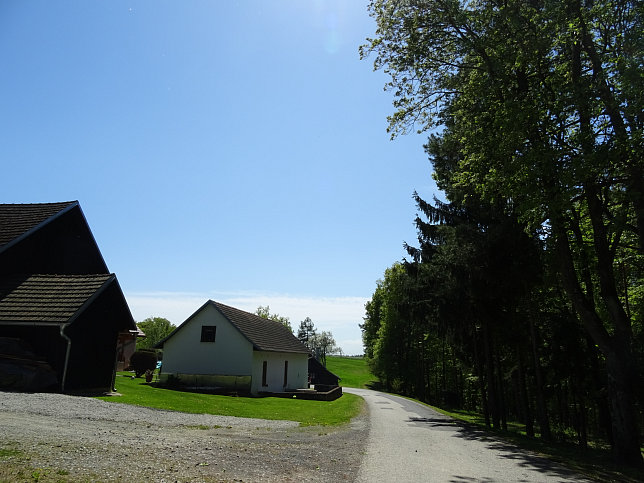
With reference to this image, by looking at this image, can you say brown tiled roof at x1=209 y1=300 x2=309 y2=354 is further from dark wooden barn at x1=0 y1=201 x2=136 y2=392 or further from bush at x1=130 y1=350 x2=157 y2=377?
dark wooden barn at x1=0 y1=201 x2=136 y2=392

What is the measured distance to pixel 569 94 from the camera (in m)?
13.7

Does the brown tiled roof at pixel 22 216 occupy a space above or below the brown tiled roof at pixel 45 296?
above

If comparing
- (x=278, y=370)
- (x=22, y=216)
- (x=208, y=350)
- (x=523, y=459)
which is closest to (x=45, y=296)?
(x=22, y=216)

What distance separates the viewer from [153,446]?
875 centimetres

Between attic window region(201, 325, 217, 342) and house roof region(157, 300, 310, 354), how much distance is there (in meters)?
1.42

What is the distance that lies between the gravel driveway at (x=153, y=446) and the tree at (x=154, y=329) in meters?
77.3

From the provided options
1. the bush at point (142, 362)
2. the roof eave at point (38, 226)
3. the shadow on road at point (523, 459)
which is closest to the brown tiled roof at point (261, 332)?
the bush at point (142, 362)

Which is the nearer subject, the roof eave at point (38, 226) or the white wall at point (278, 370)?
the roof eave at point (38, 226)

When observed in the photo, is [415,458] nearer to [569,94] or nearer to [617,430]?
[617,430]

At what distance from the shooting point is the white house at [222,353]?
31.6 m

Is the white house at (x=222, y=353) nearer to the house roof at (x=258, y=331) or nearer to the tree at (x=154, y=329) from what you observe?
the house roof at (x=258, y=331)

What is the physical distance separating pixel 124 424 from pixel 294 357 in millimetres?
29099

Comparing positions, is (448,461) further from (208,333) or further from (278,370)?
(278,370)

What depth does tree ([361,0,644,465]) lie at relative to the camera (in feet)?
39.9
